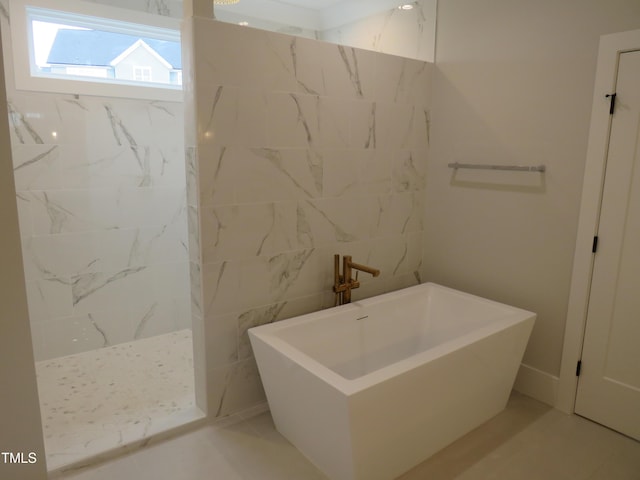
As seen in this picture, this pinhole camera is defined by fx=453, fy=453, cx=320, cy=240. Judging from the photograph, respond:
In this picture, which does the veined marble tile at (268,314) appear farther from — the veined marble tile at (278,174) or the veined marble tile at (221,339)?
the veined marble tile at (278,174)

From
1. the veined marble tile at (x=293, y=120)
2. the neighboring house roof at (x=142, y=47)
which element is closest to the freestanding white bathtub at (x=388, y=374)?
the veined marble tile at (x=293, y=120)

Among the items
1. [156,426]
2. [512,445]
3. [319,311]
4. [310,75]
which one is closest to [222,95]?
[310,75]

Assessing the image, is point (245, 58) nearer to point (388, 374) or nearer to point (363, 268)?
point (363, 268)

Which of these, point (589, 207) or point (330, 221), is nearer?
point (589, 207)

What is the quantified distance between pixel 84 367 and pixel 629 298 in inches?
136

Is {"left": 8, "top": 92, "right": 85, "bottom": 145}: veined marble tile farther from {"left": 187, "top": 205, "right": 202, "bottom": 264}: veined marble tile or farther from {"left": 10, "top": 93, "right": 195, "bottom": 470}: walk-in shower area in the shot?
{"left": 187, "top": 205, "right": 202, "bottom": 264}: veined marble tile

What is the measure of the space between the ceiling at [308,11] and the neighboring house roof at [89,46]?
0.80 metres

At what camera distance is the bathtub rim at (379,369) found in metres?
1.90

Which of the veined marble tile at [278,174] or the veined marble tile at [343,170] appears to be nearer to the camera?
the veined marble tile at [278,174]

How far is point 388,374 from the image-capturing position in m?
1.94

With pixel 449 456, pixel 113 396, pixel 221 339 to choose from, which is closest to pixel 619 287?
pixel 449 456

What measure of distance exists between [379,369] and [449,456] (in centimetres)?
57

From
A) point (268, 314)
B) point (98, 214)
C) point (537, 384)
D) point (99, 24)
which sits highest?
point (99, 24)

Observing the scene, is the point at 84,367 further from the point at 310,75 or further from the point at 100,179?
the point at 310,75
